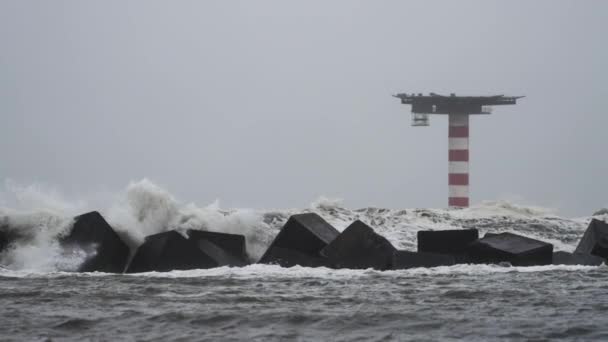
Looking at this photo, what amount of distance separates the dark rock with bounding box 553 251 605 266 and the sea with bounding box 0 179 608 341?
463mm

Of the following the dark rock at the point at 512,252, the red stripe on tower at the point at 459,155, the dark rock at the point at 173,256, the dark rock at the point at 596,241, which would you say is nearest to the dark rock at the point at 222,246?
the dark rock at the point at 173,256

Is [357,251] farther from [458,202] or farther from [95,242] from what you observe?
[458,202]

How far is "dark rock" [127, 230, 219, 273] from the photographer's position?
59.4 ft

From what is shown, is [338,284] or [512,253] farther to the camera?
[512,253]

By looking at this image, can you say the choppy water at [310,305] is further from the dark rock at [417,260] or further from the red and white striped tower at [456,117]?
the red and white striped tower at [456,117]

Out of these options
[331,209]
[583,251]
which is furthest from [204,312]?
[331,209]

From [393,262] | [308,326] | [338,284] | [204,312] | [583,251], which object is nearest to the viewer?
[308,326]

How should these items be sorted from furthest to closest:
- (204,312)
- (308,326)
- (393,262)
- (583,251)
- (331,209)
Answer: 1. (331,209)
2. (583,251)
3. (393,262)
4. (204,312)
5. (308,326)

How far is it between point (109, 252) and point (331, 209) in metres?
8.80

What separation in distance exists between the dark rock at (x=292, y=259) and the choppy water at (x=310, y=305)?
26.1 inches

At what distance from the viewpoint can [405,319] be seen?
1215 cm

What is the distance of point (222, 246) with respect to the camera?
765 inches

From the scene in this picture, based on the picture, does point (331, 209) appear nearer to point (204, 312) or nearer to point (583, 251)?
point (583, 251)

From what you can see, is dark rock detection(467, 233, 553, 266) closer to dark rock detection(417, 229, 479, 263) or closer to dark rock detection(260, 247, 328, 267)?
dark rock detection(417, 229, 479, 263)
